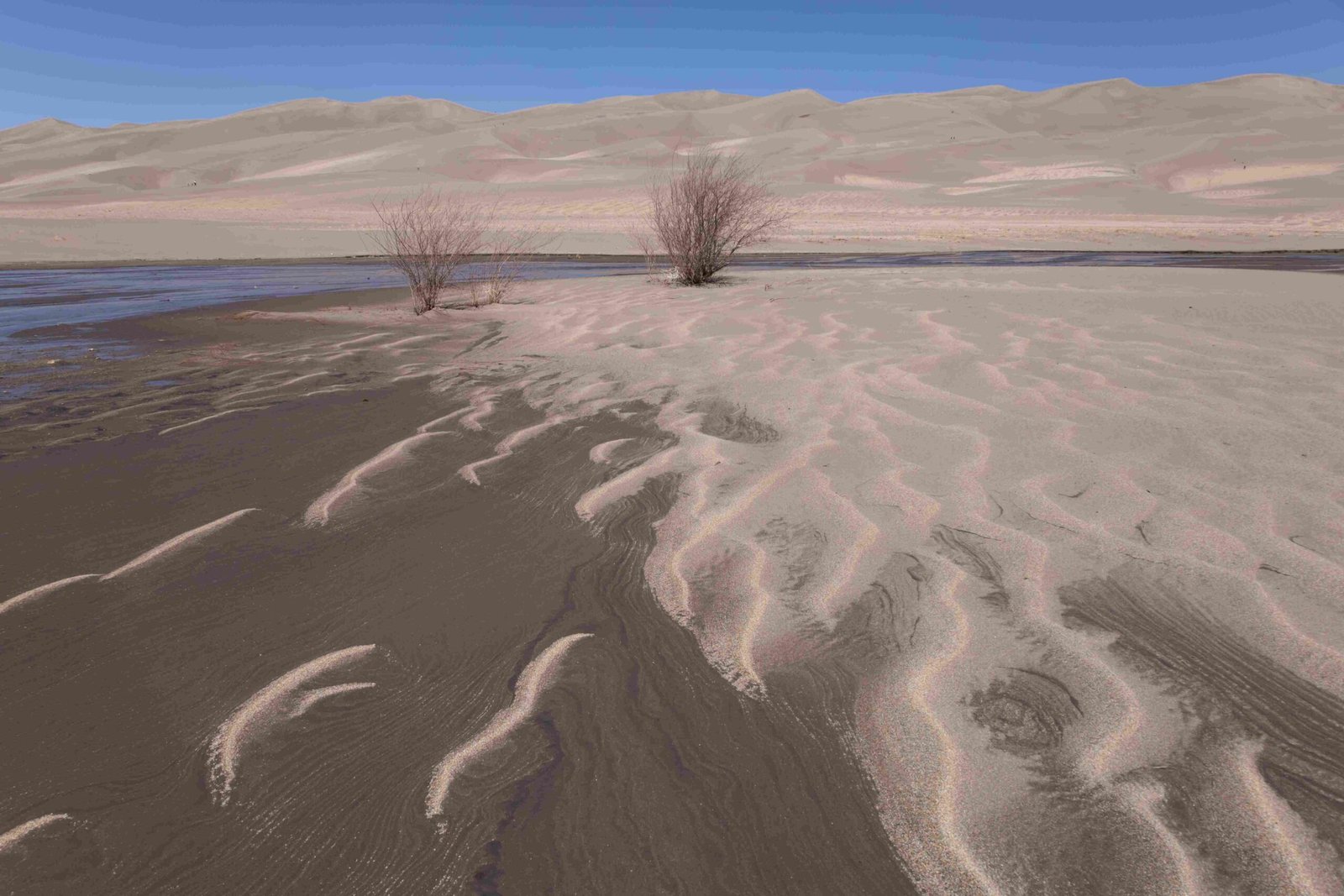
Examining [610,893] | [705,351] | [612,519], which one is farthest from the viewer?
[705,351]

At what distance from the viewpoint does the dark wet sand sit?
1.21 m

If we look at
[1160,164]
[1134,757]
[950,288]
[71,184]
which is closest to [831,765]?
[1134,757]

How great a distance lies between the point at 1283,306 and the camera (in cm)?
539

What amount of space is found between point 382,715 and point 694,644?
64cm

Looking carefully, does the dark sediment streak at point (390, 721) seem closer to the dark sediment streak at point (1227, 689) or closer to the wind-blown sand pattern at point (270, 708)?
the wind-blown sand pattern at point (270, 708)

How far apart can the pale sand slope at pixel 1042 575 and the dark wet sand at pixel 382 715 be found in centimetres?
15

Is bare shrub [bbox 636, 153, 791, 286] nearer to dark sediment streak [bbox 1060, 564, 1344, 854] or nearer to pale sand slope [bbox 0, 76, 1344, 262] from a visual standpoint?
dark sediment streak [bbox 1060, 564, 1344, 854]

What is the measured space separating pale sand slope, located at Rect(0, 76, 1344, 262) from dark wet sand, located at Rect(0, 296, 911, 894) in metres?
15.4

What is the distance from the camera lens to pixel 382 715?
5.03ft

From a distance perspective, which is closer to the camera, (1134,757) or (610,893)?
(610,893)

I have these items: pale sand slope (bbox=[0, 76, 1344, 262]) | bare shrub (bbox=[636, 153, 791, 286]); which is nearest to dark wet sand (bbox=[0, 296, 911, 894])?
bare shrub (bbox=[636, 153, 791, 286])

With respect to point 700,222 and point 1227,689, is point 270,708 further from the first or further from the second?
point 700,222

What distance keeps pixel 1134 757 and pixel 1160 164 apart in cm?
3868

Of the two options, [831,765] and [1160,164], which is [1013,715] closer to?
[831,765]
